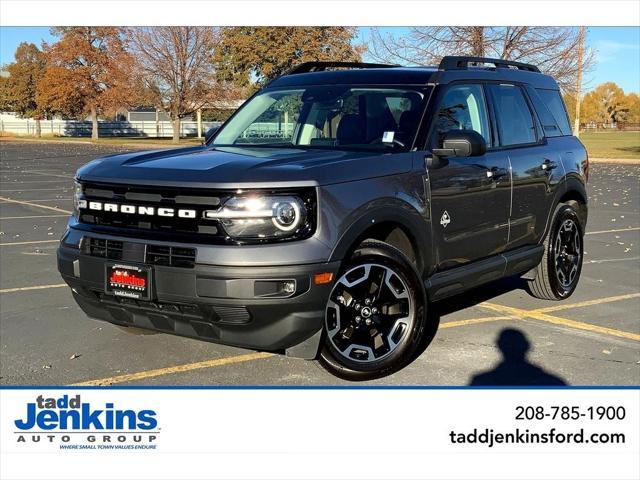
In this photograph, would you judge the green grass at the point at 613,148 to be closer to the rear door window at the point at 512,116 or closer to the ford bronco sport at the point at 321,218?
the rear door window at the point at 512,116

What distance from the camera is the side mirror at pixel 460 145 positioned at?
4758mm

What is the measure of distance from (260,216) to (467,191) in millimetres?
1921

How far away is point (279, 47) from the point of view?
119 ft

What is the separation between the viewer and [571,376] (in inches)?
180

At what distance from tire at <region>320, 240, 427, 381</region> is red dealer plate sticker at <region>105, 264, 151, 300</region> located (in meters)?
1.03

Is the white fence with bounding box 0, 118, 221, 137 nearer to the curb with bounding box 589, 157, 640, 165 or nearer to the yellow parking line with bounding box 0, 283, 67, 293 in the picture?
the curb with bounding box 589, 157, 640, 165

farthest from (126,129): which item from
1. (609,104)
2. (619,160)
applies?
(609,104)

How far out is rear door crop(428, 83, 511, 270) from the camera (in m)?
4.92

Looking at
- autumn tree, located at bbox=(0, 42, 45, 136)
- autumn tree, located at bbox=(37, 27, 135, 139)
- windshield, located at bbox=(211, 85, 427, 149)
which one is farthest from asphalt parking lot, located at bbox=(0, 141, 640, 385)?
autumn tree, located at bbox=(37, 27, 135, 139)

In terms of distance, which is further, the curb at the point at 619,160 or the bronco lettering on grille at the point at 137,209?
the curb at the point at 619,160

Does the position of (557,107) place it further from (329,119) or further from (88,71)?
(88,71)

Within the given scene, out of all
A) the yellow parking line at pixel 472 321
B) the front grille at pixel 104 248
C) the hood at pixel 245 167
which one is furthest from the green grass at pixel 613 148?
the front grille at pixel 104 248

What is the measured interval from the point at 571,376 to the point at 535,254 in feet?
5.77

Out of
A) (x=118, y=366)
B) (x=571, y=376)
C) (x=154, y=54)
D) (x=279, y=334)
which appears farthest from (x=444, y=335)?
(x=154, y=54)
